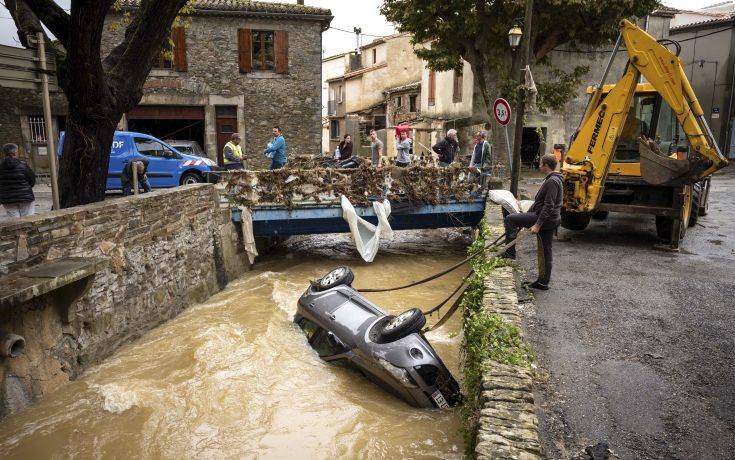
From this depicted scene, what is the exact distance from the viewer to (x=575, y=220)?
390 inches

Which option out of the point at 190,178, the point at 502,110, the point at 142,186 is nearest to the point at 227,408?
the point at 502,110

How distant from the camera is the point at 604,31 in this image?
1595 centimetres

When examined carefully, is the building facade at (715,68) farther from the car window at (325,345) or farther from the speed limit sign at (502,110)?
the car window at (325,345)

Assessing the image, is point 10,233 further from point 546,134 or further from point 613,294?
point 546,134

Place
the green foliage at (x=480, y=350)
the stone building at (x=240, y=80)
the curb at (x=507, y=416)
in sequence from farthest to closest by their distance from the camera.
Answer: the stone building at (x=240, y=80), the green foliage at (x=480, y=350), the curb at (x=507, y=416)

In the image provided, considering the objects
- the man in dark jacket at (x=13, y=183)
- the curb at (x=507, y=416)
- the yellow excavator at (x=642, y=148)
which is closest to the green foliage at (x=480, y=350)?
the curb at (x=507, y=416)

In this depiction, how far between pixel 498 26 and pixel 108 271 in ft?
44.1

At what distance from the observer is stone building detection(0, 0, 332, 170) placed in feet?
61.8

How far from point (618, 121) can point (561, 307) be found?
4.14 m

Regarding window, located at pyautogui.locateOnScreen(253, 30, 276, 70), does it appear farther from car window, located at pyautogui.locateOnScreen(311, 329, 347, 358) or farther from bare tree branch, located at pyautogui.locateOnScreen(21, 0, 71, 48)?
car window, located at pyautogui.locateOnScreen(311, 329, 347, 358)

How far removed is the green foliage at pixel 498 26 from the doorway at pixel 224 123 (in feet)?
23.1

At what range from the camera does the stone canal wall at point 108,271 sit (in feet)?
17.2

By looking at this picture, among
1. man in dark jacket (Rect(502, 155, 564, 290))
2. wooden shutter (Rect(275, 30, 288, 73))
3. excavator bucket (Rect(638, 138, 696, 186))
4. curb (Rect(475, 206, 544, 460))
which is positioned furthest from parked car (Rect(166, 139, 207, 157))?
curb (Rect(475, 206, 544, 460))

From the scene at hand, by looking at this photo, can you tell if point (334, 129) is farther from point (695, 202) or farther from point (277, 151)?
point (695, 202)
